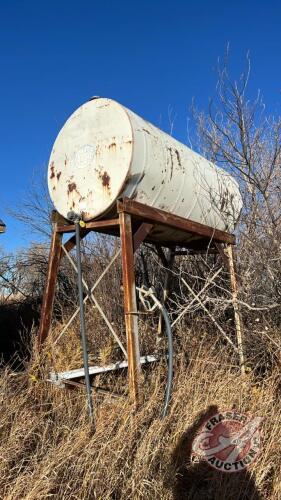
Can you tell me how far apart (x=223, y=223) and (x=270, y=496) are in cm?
351

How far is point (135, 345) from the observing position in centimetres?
414

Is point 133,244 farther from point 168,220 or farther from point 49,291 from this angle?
point 49,291

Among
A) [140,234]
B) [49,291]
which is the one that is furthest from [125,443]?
[49,291]

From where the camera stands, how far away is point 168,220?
4.84 meters

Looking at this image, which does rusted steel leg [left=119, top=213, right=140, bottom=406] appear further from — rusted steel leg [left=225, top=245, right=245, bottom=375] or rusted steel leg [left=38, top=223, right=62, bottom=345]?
rusted steel leg [left=225, top=245, right=245, bottom=375]

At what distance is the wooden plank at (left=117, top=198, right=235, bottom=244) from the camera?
4289mm

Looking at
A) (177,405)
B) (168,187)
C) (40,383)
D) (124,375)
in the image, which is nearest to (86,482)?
(177,405)

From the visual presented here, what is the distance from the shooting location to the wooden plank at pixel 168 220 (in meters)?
4.29

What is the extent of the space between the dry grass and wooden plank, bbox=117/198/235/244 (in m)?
1.60

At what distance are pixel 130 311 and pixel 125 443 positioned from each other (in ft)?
4.19

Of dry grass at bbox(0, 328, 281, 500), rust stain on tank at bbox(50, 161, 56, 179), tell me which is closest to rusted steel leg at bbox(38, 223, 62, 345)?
dry grass at bbox(0, 328, 281, 500)

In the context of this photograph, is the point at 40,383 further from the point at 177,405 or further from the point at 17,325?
the point at 17,325

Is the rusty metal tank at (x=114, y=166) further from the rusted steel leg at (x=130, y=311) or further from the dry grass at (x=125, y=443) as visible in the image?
the dry grass at (x=125, y=443)


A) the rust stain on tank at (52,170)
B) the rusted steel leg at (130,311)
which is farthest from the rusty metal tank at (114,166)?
the rusted steel leg at (130,311)
